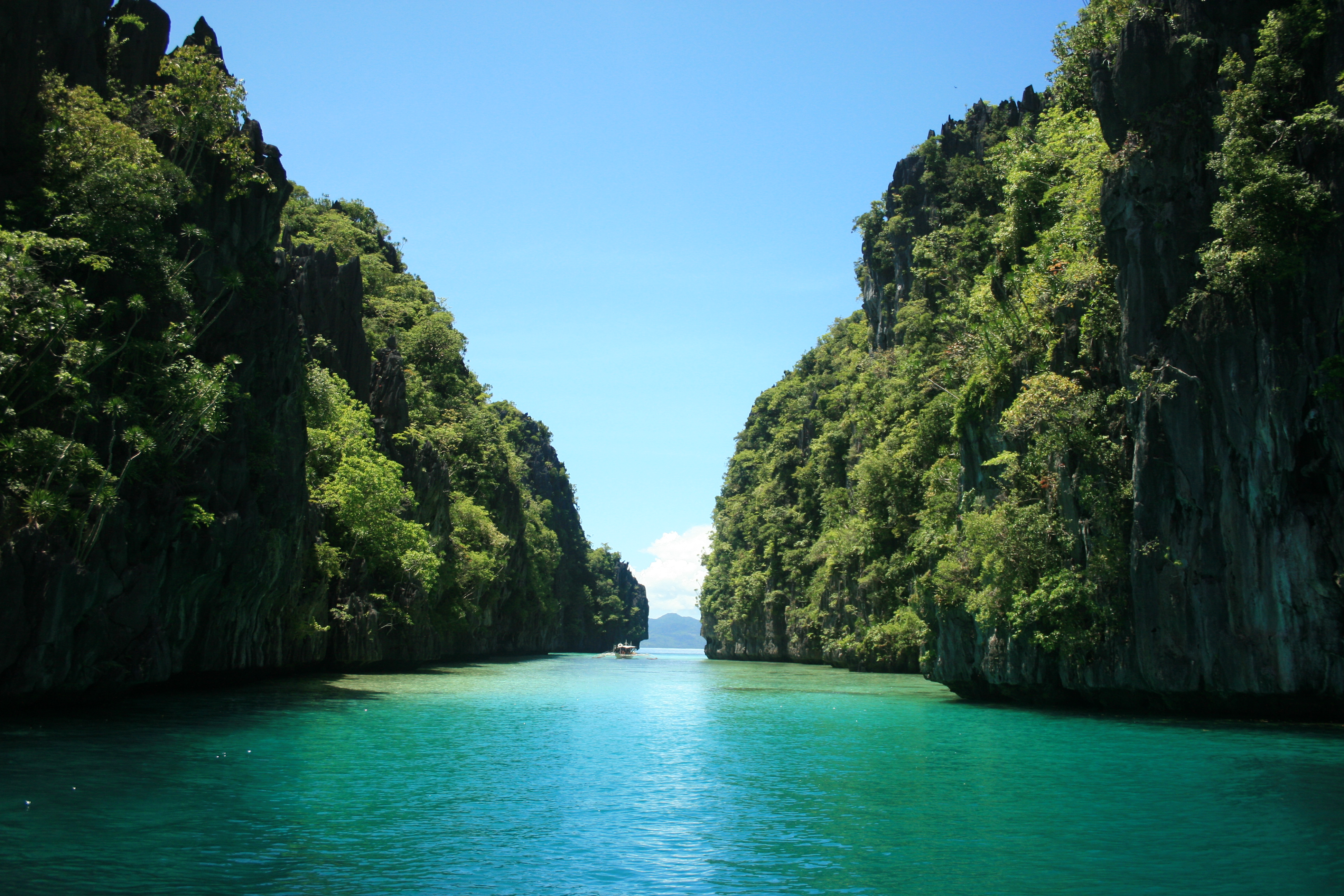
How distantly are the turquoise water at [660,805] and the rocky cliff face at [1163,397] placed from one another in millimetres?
2179

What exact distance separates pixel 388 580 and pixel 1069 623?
109 feet

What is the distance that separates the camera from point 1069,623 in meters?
24.2

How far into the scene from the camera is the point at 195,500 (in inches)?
976

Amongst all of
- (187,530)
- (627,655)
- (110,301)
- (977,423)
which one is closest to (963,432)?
(977,423)

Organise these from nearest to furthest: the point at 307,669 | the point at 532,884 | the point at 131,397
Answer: the point at 532,884 < the point at 131,397 < the point at 307,669

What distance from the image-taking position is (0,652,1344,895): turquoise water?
985 centimetres

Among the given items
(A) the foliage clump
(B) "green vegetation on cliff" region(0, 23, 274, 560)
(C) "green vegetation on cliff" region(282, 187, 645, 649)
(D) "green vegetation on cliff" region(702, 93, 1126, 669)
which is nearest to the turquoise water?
(A) the foliage clump

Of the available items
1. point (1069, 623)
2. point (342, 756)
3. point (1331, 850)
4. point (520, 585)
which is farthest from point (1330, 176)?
point (520, 585)

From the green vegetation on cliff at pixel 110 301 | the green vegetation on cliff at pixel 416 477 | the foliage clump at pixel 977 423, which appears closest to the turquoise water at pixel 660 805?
the foliage clump at pixel 977 423

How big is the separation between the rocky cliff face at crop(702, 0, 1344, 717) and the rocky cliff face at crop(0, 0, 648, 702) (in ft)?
72.9

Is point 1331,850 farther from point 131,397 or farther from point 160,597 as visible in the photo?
point 160,597

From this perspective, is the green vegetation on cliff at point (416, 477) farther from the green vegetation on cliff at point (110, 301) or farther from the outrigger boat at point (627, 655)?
the green vegetation on cliff at point (110, 301)

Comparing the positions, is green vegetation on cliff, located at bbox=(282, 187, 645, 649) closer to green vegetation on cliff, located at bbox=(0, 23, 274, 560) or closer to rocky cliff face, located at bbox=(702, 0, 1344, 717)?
green vegetation on cliff, located at bbox=(0, 23, 274, 560)

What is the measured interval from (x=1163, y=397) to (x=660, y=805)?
15.5 meters
